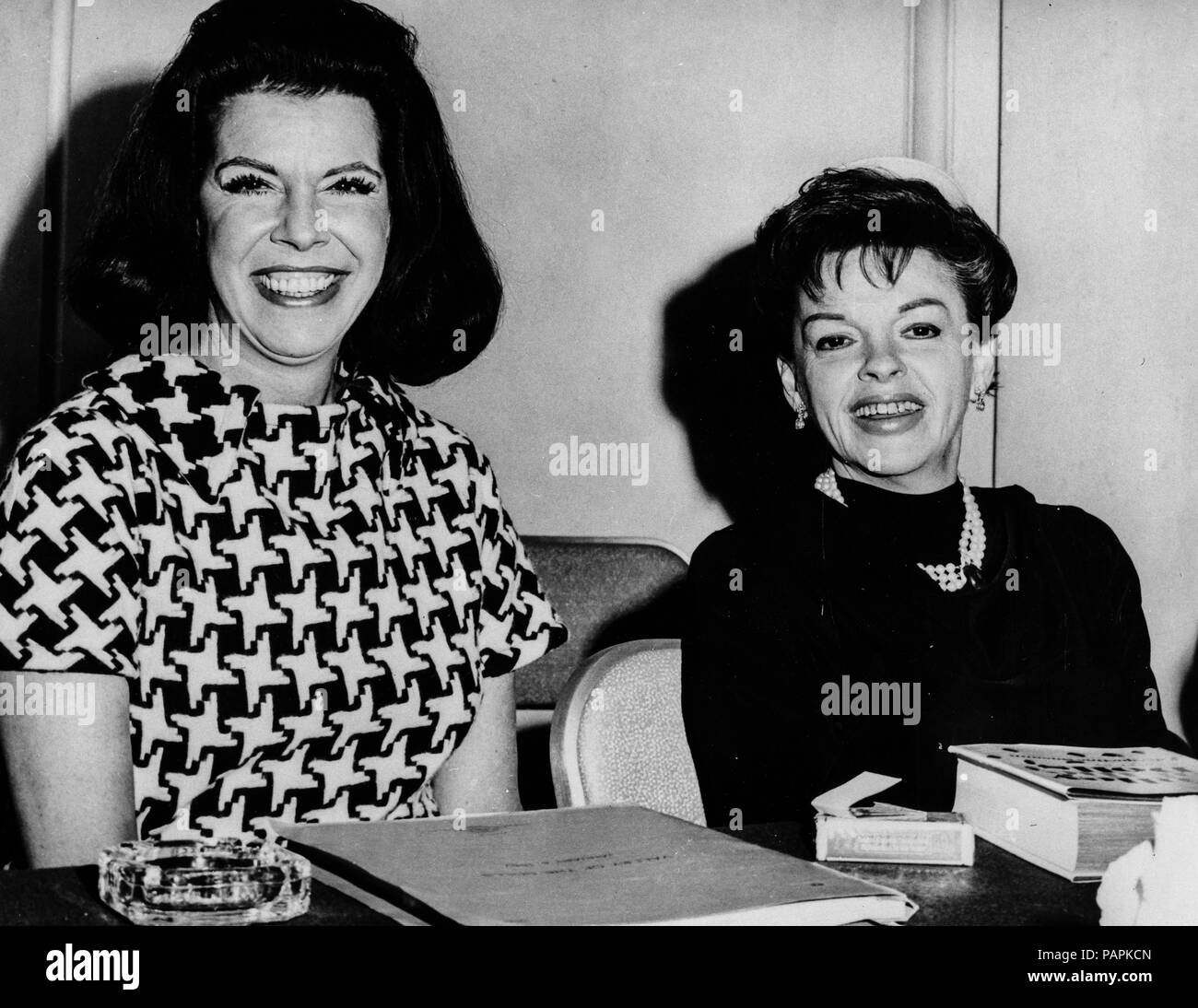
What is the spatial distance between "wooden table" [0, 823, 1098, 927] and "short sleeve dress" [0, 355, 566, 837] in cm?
40

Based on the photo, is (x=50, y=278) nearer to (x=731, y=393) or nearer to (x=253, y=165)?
(x=253, y=165)

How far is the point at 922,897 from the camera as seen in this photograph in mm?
850

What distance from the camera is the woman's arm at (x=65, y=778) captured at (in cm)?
116

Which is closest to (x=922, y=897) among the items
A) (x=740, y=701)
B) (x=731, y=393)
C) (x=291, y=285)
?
(x=740, y=701)

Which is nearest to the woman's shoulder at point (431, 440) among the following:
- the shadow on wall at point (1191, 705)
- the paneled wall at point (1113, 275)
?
the paneled wall at point (1113, 275)

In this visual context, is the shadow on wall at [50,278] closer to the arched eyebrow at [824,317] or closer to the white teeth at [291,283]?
the white teeth at [291,283]

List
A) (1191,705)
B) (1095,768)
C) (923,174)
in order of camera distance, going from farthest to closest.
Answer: (1191,705) < (923,174) < (1095,768)

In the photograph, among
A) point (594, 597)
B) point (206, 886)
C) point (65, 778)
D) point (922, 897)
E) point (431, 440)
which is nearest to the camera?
Answer: point (206, 886)

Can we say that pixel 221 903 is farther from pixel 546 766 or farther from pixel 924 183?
pixel 546 766

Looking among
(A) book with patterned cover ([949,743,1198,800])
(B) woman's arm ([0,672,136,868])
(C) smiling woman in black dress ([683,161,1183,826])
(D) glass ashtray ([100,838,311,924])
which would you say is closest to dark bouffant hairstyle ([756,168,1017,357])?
(C) smiling woman in black dress ([683,161,1183,826])

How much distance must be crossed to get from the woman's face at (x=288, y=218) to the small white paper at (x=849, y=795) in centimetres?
74

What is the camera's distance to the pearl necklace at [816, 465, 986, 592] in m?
1.50

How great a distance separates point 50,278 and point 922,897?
1736mm
